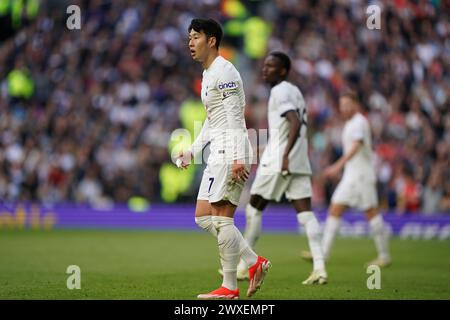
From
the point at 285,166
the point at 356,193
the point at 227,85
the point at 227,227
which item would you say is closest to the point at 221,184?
the point at 227,227

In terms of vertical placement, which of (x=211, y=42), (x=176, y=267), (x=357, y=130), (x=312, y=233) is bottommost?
(x=176, y=267)

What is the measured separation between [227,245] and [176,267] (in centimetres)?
392

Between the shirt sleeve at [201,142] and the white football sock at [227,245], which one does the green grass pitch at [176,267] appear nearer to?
the white football sock at [227,245]

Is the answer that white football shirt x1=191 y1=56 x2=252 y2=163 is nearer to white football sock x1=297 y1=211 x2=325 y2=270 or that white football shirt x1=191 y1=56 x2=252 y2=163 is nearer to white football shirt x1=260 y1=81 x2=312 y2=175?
white football shirt x1=260 y1=81 x2=312 y2=175

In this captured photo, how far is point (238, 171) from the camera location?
802 cm

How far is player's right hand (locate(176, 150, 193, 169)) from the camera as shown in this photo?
869 centimetres

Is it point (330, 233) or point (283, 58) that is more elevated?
point (283, 58)

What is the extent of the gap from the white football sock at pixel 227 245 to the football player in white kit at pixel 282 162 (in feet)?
7.26

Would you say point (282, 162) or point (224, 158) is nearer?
point (224, 158)

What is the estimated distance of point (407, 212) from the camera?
21406 millimetres

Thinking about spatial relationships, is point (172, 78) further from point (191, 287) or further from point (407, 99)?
point (191, 287)

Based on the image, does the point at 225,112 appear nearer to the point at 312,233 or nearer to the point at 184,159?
the point at 184,159

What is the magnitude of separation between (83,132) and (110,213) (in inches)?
127
